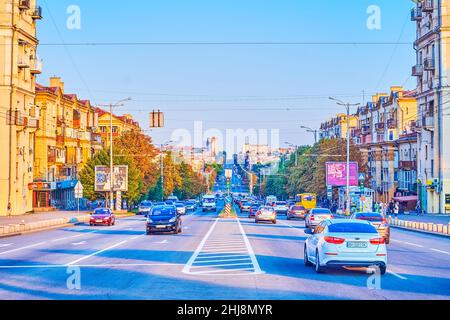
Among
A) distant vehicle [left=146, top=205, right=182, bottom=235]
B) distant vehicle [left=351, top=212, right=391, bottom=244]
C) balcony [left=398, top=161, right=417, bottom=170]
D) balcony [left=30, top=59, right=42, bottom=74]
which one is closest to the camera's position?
distant vehicle [left=351, top=212, right=391, bottom=244]

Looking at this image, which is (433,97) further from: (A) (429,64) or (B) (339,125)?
(B) (339,125)

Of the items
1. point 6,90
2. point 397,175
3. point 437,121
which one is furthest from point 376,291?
point 397,175

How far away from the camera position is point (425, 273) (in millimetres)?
20125

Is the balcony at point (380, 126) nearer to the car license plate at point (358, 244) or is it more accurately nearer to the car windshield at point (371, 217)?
the car windshield at point (371, 217)

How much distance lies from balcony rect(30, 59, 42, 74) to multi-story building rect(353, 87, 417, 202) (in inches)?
1843

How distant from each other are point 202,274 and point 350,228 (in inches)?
164

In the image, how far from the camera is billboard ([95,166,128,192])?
77.8 metres

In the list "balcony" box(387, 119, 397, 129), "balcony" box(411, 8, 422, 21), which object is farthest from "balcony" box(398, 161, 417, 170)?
"balcony" box(411, 8, 422, 21)

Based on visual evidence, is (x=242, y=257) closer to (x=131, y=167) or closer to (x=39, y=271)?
(x=39, y=271)

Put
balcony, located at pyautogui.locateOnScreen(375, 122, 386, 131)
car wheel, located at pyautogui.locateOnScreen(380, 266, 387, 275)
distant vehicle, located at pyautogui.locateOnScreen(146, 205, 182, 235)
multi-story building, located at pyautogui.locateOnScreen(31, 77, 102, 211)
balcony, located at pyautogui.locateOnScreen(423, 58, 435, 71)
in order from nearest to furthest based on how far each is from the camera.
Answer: car wheel, located at pyautogui.locateOnScreen(380, 266, 387, 275) < distant vehicle, located at pyautogui.locateOnScreen(146, 205, 182, 235) < balcony, located at pyautogui.locateOnScreen(423, 58, 435, 71) < multi-story building, located at pyautogui.locateOnScreen(31, 77, 102, 211) < balcony, located at pyautogui.locateOnScreen(375, 122, 386, 131)

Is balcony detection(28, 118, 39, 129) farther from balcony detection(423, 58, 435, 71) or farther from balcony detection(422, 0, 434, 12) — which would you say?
balcony detection(422, 0, 434, 12)

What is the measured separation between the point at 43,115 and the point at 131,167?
12093 millimetres
